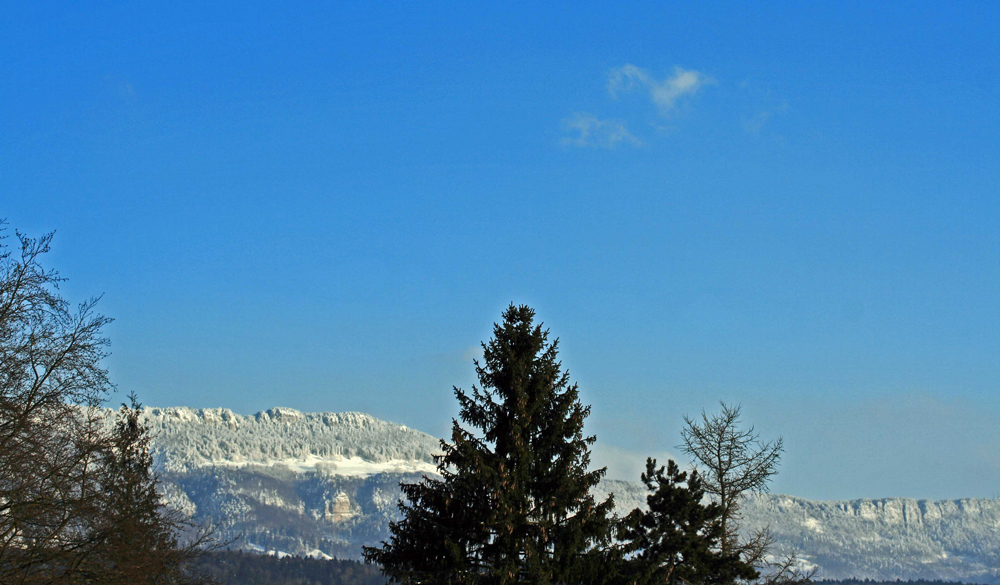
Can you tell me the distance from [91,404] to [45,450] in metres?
1.92

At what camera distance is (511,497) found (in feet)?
86.6

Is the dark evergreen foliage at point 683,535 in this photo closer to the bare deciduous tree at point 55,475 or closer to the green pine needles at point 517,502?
the green pine needles at point 517,502

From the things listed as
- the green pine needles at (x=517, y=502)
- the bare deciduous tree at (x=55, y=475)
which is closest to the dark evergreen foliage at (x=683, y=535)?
the green pine needles at (x=517, y=502)

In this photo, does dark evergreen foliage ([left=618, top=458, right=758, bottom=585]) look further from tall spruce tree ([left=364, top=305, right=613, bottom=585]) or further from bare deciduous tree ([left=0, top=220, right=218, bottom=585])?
bare deciduous tree ([left=0, top=220, right=218, bottom=585])

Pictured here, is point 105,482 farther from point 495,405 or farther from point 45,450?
point 495,405

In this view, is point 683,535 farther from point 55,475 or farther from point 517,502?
point 55,475

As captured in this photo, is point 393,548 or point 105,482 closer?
point 105,482

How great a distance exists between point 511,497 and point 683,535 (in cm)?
801

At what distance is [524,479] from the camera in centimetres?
2694

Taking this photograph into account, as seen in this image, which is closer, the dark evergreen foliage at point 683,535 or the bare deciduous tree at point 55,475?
the bare deciduous tree at point 55,475

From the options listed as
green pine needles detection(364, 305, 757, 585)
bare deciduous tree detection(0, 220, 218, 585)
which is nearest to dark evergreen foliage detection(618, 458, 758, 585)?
green pine needles detection(364, 305, 757, 585)

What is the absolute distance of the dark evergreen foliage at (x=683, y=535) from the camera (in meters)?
30.8

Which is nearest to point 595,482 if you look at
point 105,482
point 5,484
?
point 105,482

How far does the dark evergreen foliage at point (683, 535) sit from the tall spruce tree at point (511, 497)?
11.4 feet
